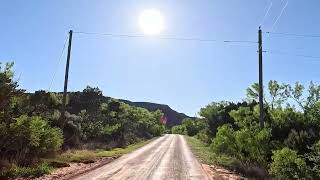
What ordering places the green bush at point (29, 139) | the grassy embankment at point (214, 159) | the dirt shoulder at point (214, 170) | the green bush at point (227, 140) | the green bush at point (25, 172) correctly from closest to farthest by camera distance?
the green bush at point (25, 172) < the green bush at point (29, 139) < the dirt shoulder at point (214, 170) < the grassy embankment at point (214, 159) < the green bush at point (227, 140)

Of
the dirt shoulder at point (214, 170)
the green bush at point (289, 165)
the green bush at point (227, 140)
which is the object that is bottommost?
the dirt shoulder at point (214, 170)

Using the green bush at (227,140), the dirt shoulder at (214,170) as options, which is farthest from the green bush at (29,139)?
the green bush at (227,140)

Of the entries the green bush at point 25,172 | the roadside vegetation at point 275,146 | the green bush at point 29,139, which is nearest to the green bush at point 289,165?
the roadside vegetation at point 275,146

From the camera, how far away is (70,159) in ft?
95.0

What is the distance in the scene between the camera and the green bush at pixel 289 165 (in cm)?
1941

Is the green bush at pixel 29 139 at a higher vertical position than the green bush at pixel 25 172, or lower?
higher

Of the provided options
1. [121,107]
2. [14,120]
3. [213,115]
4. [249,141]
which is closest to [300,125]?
[249,141]

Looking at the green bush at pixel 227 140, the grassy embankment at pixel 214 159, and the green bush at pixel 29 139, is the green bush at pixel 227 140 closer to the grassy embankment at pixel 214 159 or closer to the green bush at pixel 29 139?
the grassy embankment at pixel 214 159

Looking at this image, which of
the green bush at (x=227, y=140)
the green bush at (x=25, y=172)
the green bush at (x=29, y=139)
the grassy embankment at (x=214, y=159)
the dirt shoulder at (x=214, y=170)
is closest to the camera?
the green bush at (x=25, y=172)

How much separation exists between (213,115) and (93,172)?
51818 mm

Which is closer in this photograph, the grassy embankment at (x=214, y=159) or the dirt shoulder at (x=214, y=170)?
the dirt shoulder at (x=214, y=170)

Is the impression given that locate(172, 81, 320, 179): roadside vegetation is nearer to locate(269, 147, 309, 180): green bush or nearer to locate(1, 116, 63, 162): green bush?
locate(269, 147, 309, 180): green bush

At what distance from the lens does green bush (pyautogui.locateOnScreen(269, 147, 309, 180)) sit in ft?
63.7

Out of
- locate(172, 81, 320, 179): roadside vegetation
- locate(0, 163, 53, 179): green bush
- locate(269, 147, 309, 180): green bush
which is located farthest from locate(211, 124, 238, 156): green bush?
locate(0, 163, 53, 179): green bush
